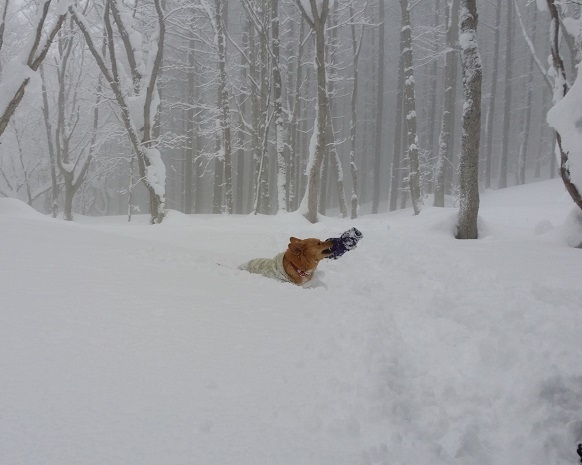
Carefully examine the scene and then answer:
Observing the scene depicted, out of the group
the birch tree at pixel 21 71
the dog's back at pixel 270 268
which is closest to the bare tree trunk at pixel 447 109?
the dog's back at pixel 270 268

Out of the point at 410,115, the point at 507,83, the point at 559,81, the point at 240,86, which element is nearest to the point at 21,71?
the point at 559,81

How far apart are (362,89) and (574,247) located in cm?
3013

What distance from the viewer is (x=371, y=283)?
4.41 meters

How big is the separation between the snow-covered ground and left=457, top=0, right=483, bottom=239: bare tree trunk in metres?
3.05

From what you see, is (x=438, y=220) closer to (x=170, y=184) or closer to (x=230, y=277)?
(x=230, y=277)

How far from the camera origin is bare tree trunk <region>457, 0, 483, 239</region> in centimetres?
663

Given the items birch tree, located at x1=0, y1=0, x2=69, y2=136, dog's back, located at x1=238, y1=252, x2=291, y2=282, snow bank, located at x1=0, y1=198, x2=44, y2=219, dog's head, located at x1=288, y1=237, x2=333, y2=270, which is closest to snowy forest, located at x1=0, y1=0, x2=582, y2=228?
birch tree, located at x1=0, y1=0, x2=69, y2=136

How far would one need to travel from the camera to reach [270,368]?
6.58 feet

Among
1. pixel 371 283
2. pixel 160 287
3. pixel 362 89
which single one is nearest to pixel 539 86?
pixel 362 89

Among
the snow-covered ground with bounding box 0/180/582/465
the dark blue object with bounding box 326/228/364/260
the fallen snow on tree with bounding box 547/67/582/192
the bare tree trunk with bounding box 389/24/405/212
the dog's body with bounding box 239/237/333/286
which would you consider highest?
the bare tree trunk with bounding box 389/24/405/212

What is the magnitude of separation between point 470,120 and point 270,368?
20.8 ft

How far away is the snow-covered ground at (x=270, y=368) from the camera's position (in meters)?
Answer: 1.42

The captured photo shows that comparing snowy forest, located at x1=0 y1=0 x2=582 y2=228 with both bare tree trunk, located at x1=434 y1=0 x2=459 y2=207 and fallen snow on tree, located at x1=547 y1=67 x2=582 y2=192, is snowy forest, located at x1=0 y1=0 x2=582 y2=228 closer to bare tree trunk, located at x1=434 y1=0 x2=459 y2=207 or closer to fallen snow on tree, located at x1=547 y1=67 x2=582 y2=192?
bare tree trunk, located at x1=434 y1=0 x2=459 y2=207

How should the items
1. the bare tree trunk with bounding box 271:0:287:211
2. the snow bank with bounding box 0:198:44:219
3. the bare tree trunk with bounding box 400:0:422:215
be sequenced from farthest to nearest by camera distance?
the bare tree trunk with bounding box 400:0:422:215 < the bare tree trunk with bounding box 271:0:287:211 < the snow bank with bounding box 0:198:44:219
